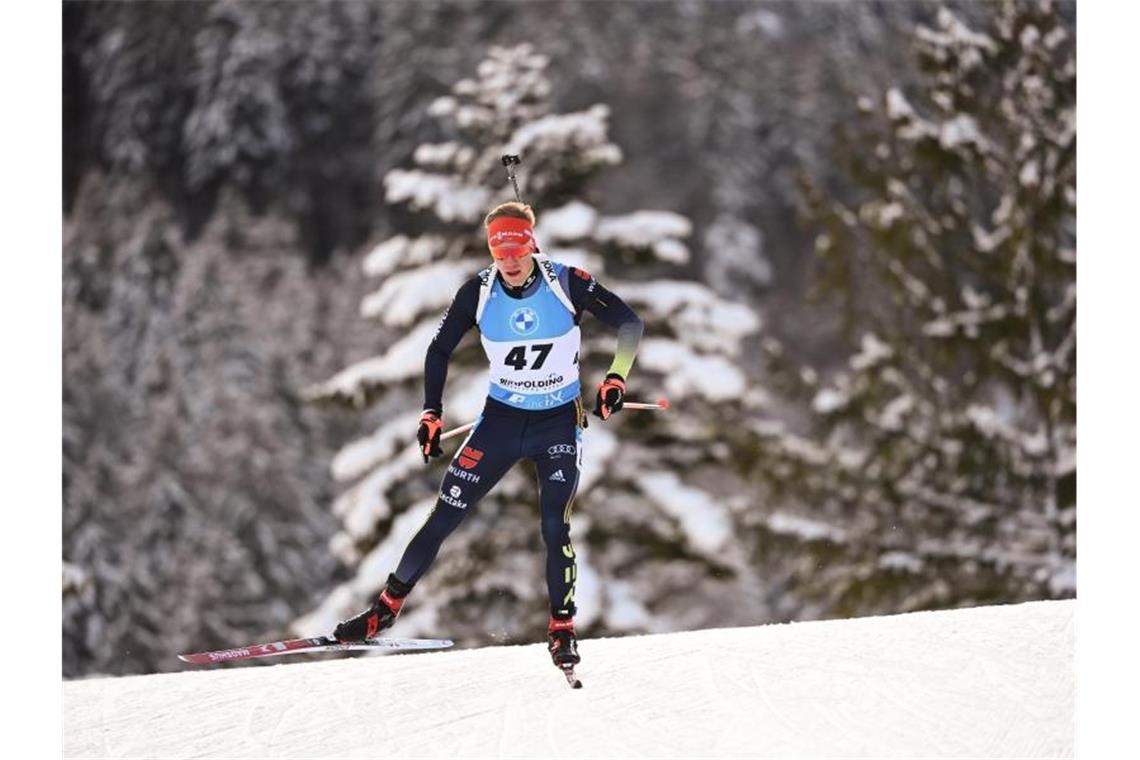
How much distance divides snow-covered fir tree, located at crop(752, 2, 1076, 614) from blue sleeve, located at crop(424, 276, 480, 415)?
508 inches

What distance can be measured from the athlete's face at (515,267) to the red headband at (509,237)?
0.08 ft

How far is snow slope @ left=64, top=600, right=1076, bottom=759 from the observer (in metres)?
6.65

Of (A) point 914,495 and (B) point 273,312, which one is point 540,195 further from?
(B) point 273,312

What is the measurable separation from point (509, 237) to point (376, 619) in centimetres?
159

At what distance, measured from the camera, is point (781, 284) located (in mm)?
33469

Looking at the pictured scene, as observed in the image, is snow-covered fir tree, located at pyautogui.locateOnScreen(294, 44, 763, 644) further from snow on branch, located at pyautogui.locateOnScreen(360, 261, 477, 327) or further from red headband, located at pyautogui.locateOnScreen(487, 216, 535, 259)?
red headband, located at pyautogui.locateOnScreen(487, 216, 535, 259)

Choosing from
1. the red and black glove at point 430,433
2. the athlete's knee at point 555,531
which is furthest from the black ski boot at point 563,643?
the red and black glove at point 430,433

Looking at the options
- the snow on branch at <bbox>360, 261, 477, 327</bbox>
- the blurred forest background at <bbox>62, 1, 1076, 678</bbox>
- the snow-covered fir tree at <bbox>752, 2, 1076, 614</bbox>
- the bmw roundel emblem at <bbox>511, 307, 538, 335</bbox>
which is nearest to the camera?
the bmw roundel emblem at <bbox>511, 307, 538, 335</bbox>

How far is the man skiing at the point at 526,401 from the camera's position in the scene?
17.2 ft

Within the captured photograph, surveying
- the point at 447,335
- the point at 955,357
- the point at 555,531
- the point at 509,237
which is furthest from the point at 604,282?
the point at 955,357

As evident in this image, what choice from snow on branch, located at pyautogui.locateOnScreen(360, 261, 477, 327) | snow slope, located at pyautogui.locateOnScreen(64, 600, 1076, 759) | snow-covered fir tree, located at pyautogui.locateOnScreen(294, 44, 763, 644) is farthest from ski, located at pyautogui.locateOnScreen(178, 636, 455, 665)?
snow on branch, located at pyautogui.locateOnScreen(360, 261, 477, 327)

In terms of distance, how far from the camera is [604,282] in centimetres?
1184

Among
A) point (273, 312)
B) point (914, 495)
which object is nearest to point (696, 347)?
point (914, 495)

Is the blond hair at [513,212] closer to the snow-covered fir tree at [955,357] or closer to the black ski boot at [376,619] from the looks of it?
the black ski boot at [376,619]
